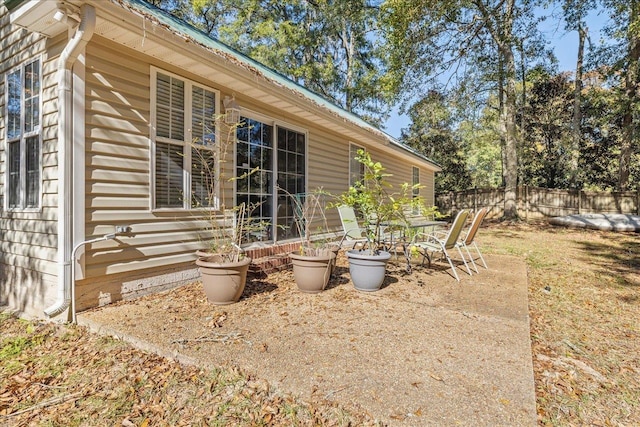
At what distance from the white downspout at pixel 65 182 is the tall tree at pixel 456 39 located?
A: 986 centimetres

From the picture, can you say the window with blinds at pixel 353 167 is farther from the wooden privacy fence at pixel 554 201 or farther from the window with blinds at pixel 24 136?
the wooden privacy fence at pixel 554 201

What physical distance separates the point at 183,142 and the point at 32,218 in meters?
1.73

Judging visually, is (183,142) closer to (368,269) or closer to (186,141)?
(186,141)

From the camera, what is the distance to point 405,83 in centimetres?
1323

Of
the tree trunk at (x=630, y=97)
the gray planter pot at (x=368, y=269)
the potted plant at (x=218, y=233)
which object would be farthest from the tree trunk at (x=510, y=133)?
the potted plant at (x=218, y=233)

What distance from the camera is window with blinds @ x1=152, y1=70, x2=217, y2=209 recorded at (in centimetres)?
386

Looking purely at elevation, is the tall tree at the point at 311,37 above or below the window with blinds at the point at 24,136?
above

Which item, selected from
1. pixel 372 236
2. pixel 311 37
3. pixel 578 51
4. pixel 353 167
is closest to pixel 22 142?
pixel 372 236

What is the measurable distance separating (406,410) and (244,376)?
1004mm

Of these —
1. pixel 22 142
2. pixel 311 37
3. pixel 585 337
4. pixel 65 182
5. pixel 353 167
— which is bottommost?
pixel 585 337

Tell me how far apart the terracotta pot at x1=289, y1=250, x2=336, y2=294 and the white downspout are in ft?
7.19

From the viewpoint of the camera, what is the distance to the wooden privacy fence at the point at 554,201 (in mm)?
13977

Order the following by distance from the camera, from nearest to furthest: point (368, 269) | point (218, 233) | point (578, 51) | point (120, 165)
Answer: point (120, 165)
point (368, 269)
point (218, 233)
point (578, 51)

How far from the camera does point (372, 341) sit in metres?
2.66
